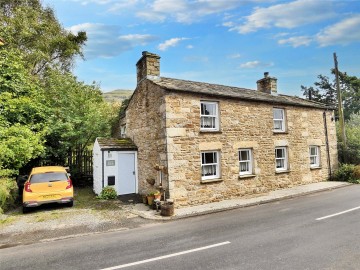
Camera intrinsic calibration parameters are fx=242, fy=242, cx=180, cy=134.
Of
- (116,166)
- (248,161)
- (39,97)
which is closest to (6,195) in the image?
(116,166)

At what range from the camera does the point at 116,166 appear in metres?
14.0

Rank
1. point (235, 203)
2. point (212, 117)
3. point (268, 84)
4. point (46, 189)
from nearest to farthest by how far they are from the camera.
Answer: point (46, 189) < point (235, 203) < point (212, 117) < point (268, 84)

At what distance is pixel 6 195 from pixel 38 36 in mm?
17975

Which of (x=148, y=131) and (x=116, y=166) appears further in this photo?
(x=116, y=166)

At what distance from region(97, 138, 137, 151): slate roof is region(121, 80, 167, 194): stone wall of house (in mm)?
451

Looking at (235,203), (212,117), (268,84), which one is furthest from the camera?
(268,84)

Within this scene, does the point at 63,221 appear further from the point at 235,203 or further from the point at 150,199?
the point at 235,203

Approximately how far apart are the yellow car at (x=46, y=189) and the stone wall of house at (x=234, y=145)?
15.8 ft

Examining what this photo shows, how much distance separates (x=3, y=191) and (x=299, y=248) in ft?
38.4

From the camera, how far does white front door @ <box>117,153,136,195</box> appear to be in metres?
14.2

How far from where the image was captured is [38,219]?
31.5 ft

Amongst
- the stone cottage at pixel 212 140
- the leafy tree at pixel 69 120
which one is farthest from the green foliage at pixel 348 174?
the leafy tree at pixel 69 120

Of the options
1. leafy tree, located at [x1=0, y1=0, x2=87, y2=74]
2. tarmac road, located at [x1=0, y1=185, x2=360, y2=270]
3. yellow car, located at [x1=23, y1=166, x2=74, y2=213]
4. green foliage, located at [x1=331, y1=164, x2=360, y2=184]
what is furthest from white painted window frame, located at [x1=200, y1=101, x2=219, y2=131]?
leafy tree, located at [x1=0, y1=0, x2=87, y2=74]

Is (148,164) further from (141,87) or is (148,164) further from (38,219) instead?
(38,219)
